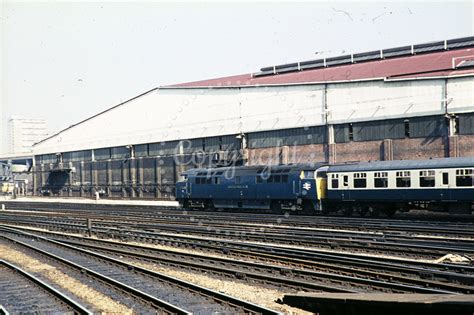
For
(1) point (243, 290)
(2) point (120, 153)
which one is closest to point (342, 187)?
(1) point (243, 290)

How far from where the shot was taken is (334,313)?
8500 millimetres

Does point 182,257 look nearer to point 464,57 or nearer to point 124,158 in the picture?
point 464,57

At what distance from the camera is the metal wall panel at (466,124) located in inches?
1601

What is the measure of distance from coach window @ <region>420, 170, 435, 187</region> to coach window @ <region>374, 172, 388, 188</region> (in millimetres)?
2162

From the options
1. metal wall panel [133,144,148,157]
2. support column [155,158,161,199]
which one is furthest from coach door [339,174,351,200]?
metal wall panel [133,144,148,157]

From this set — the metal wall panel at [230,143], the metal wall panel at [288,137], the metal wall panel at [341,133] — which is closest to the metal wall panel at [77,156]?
the metal wall panel at [230,143]

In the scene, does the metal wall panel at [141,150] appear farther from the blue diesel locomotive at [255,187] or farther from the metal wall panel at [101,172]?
the blue diesel locomotive at [255,187]

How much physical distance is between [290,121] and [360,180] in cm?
2095

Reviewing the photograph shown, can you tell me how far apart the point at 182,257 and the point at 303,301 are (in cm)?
1258

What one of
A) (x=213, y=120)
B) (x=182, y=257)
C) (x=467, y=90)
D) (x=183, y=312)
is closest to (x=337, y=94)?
(x=467, y=90)

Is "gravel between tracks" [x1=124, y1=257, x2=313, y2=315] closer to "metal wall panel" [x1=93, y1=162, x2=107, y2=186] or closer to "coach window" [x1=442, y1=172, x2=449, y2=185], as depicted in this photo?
"coach window" [x1=442, y1=172, x2=449, y2=185]

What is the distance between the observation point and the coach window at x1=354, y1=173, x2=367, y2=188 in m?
32.2

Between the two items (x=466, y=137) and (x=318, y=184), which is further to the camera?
(x=466, y=137)

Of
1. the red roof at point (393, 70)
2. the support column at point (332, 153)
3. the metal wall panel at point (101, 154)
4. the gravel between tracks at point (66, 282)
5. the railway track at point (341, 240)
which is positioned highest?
the red roof at point (393, 70)
